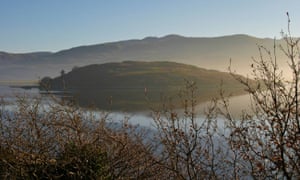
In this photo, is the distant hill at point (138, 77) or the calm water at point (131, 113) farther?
the distant hill at point (138, 77)

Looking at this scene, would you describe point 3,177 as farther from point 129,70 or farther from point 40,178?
point 129,70

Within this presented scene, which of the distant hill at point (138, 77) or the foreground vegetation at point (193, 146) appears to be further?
the distant hill at point (138, 77)

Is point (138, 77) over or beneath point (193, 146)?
beneath

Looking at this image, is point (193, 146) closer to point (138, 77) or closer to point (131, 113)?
point (131, 113)

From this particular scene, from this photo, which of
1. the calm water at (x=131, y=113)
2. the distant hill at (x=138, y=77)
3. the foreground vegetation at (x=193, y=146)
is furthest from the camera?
the distant hill at (x=138, y=77)

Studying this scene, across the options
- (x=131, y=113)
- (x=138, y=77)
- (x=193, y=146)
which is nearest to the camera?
(x=193, y=146)

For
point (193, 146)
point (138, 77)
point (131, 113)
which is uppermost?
point (193, 146)

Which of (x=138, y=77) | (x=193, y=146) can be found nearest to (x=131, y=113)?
(x=193, y=146)

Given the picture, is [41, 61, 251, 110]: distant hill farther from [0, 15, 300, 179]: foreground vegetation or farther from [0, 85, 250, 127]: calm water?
[0, 15, 300, 179]: foreground vegetation

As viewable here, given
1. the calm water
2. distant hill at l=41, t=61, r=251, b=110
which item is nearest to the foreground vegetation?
the calm water

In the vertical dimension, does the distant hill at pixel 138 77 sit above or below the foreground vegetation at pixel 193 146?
below

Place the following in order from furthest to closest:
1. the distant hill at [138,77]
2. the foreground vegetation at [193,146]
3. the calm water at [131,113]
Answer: the distant hill at [138,77] → the calm water at [131,113] → the foreground vegetation at [193,146]

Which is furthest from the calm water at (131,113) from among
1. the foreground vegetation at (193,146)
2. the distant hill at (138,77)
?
the distant hill at (138,77)

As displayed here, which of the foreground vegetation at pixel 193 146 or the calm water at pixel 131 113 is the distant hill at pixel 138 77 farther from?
the foreground vegetation at pixel 193 146
